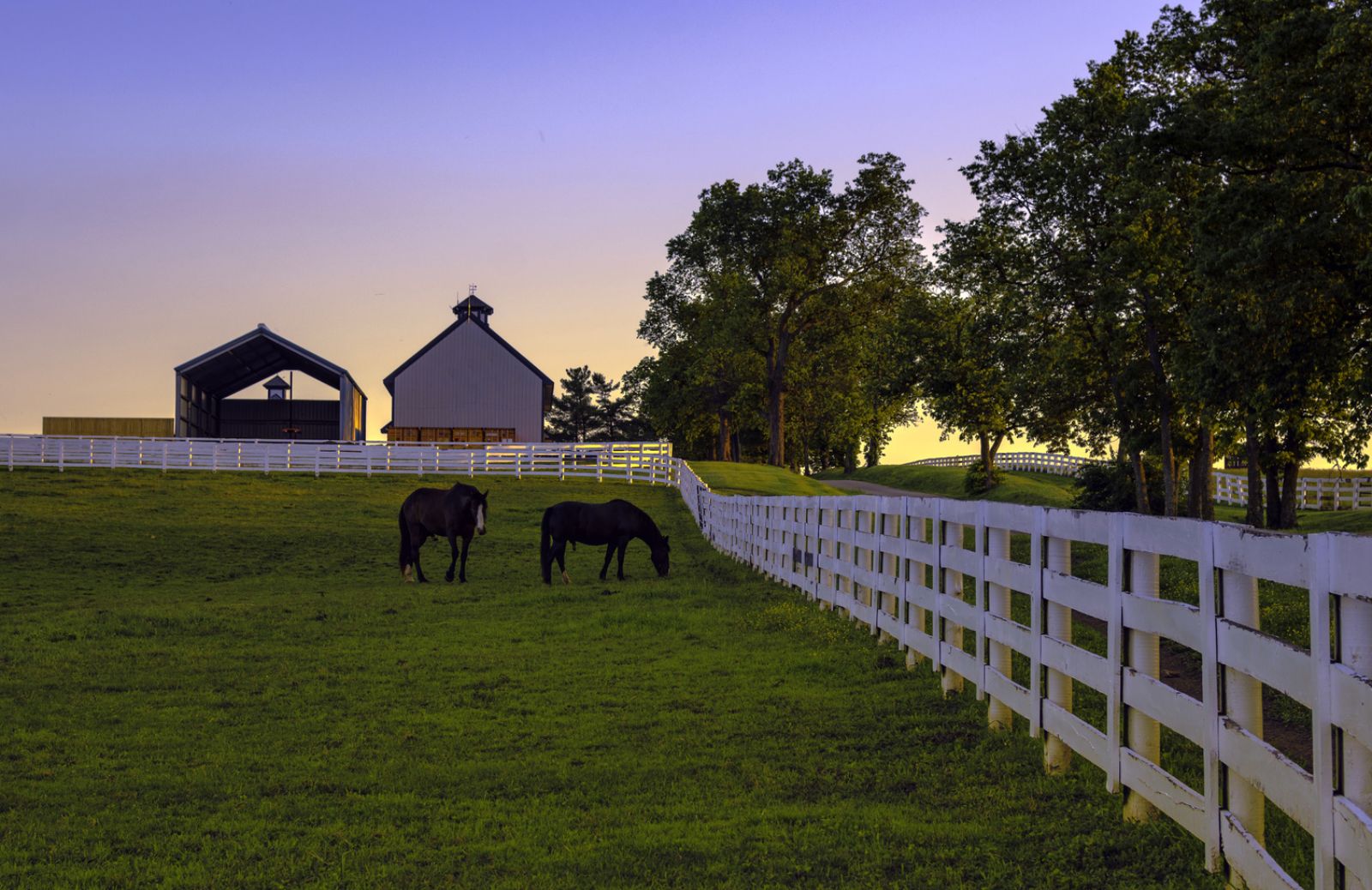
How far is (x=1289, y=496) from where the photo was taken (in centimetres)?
3425

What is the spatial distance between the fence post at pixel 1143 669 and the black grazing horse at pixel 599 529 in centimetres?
1538

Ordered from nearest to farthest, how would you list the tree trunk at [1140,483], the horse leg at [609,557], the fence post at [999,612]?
the fence post at [999,612], the horse leg at [609,557], the tree trunk at [1140,483]

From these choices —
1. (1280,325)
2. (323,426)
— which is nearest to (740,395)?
(323,426)

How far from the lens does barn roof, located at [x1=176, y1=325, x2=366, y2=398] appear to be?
55125 mm

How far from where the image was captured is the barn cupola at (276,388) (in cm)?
6550

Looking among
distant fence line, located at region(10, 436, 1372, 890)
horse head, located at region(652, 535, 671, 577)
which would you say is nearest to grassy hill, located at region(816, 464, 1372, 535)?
horse head, located at region(652, 535, 671, 577)

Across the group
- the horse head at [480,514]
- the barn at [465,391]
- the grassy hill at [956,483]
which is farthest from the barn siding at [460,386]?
A: the horse head at [480,514]

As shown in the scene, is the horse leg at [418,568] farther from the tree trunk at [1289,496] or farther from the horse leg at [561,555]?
the tree trunk at [1289,496]

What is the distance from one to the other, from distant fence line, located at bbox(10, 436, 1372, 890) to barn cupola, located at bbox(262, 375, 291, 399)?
Result: 5753 cm

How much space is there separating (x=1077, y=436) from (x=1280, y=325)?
1565 cm

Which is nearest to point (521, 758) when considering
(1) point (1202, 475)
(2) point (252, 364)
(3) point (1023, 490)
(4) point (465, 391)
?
(1) point (1202, 475)

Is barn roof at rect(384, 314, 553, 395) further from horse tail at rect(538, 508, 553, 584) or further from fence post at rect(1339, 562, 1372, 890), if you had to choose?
fence post at rect(1339, 562, 1372, 890)

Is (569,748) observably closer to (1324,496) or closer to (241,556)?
(241,556)

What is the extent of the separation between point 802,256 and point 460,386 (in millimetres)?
17167
